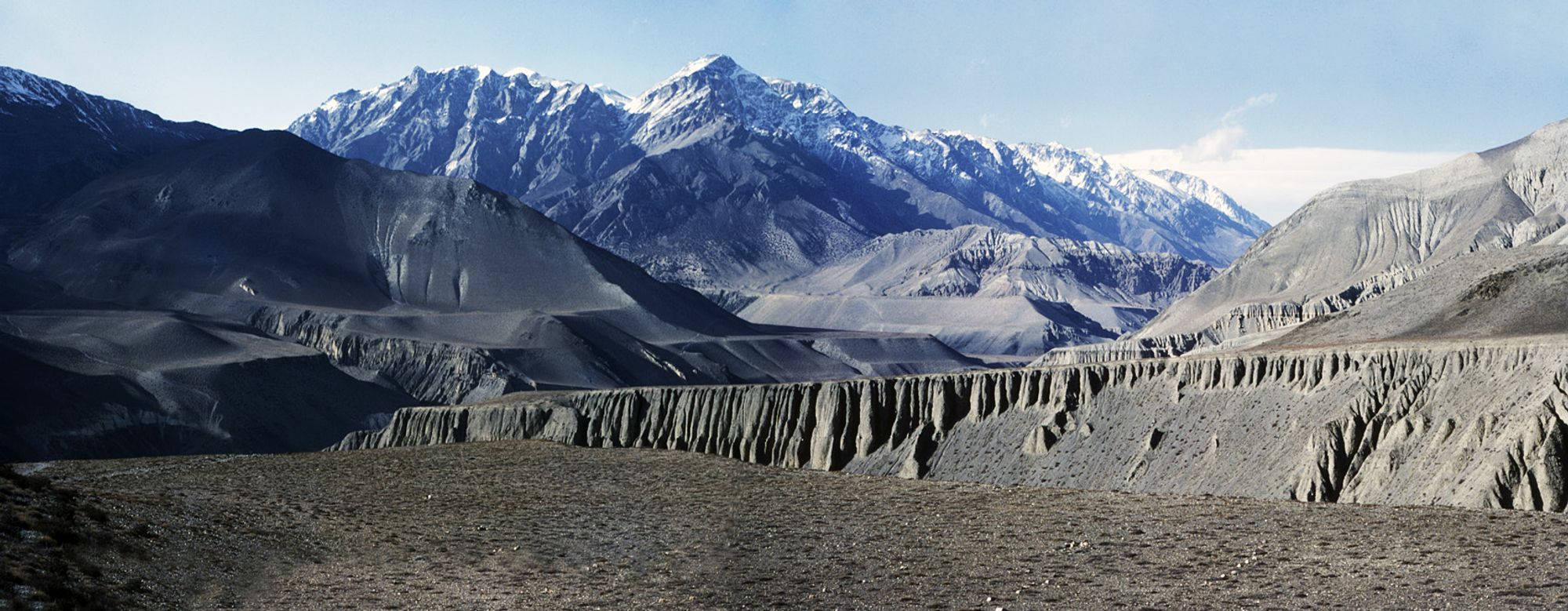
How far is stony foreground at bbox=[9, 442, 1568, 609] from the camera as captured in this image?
20594mm

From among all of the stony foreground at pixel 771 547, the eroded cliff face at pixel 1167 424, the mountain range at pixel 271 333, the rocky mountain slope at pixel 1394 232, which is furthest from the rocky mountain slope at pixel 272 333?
the stony foreground at pixel 771 547

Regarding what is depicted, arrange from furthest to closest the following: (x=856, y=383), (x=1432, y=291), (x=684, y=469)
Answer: (x=1432, y=291), (x=856, y=383), (x=684, y=469)

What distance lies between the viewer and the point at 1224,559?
2212cm

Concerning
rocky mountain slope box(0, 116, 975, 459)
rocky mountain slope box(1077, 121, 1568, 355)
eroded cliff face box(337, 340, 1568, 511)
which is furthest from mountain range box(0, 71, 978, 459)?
eroded cliff face box(337, 340, 1568, 511)

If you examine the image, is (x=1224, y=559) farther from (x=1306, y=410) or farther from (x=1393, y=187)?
(x=1393, y=187)

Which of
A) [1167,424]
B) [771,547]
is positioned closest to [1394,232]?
[1167,424]

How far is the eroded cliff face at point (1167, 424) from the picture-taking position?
3359 cm

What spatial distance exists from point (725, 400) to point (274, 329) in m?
125

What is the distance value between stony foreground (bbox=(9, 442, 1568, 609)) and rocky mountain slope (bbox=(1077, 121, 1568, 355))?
121m

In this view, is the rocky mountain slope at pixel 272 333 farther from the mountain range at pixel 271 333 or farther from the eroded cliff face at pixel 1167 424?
the eroded cliff face at pixel 1167 424

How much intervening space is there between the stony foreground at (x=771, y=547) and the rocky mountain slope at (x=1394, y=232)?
121 m

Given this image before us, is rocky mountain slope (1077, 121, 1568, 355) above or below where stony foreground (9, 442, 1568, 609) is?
above

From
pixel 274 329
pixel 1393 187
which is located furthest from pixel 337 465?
pixel 1393 187

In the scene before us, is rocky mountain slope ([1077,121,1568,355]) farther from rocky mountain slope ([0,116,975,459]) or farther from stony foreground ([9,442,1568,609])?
stony foreground ([9,442,1568,609])
